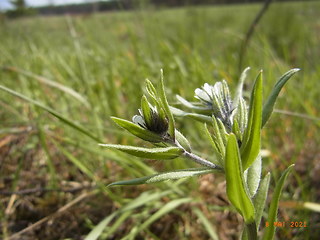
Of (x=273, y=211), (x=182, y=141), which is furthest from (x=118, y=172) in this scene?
(x=273, y=211)

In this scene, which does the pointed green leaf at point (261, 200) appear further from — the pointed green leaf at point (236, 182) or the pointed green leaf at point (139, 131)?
the pointed green leaf at point (139, 131)

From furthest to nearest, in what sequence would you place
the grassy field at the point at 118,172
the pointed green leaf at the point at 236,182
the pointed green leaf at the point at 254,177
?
1. the grassy field at the point at 118,172
2. the pointed green leaf at the point at 254,177
3. the pointed green leaf at the point at 236,182

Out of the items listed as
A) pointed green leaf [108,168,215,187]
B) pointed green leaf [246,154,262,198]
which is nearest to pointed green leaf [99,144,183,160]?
pointed green leaf [108,168,215,187]

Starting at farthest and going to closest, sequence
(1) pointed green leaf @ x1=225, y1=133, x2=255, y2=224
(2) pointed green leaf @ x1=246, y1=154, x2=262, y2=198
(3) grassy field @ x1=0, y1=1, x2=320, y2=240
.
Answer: (3) grassy field @ x1=0, y1=1, x2=320, y2=240 < (2) pointed green leaf @ x1=246, y1=154, x2=262, y2=198 < (1) pointed green leaf @ x1=225, y1=133, x2=255, y2=224

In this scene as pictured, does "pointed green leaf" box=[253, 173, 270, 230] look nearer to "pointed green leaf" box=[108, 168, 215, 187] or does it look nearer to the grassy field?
"pointed green leaf" box=[108, 168, 215, 187]

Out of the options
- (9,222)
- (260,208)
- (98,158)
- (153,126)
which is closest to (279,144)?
(98,158)

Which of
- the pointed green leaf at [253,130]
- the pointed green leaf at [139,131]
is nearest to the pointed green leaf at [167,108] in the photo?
the pointed green leaf at [139,131]

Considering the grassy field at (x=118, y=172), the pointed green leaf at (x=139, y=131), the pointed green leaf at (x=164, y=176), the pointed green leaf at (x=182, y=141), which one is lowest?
the grassy field at (x=118, y=172)
